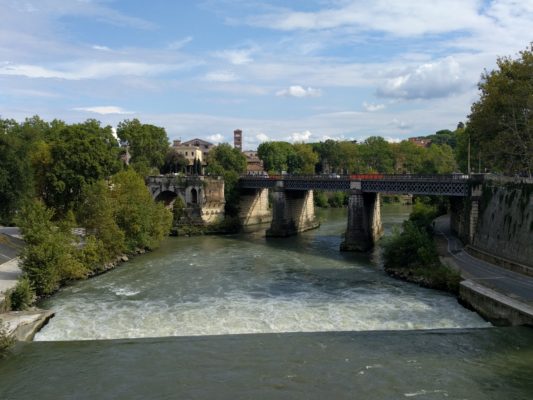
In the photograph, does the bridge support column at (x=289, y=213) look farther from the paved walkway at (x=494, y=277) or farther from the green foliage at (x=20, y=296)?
the green foliage at (x=20, y=296)

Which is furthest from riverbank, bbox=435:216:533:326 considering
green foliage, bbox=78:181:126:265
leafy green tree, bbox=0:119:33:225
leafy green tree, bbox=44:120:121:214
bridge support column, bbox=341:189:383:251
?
leafy green tree, bbox=0:119:33:225

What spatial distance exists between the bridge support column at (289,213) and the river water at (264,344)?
897 inches

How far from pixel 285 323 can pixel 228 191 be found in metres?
44.7

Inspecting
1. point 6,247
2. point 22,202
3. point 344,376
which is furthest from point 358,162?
point 344,376

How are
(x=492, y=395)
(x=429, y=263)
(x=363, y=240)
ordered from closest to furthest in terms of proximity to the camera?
(x=492, y=395) < (x=429, y=263) < (x=363, y=240)

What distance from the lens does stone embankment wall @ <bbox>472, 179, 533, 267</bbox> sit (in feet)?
97.8

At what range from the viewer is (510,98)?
3872 cm

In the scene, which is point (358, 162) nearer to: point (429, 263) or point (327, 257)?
point (327, 257)

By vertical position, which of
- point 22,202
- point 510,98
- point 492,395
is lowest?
point 492,395

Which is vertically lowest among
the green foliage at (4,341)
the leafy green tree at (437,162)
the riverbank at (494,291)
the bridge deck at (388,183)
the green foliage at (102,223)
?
the green foliage at (4,341)

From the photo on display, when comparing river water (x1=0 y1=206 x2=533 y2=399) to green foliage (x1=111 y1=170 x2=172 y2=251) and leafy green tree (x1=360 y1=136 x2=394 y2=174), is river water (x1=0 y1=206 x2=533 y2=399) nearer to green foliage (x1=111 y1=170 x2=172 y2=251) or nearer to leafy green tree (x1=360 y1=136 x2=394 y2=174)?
green foliage (x1=111 y1=170 x2=172 y2=251)

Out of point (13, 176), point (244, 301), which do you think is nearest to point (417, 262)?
point (244, 301)

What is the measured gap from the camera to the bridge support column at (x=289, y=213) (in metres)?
58.2

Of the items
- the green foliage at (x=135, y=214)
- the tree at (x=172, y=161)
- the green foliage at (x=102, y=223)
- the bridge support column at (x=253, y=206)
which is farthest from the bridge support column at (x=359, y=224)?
the tree at (x=172, y=161)
